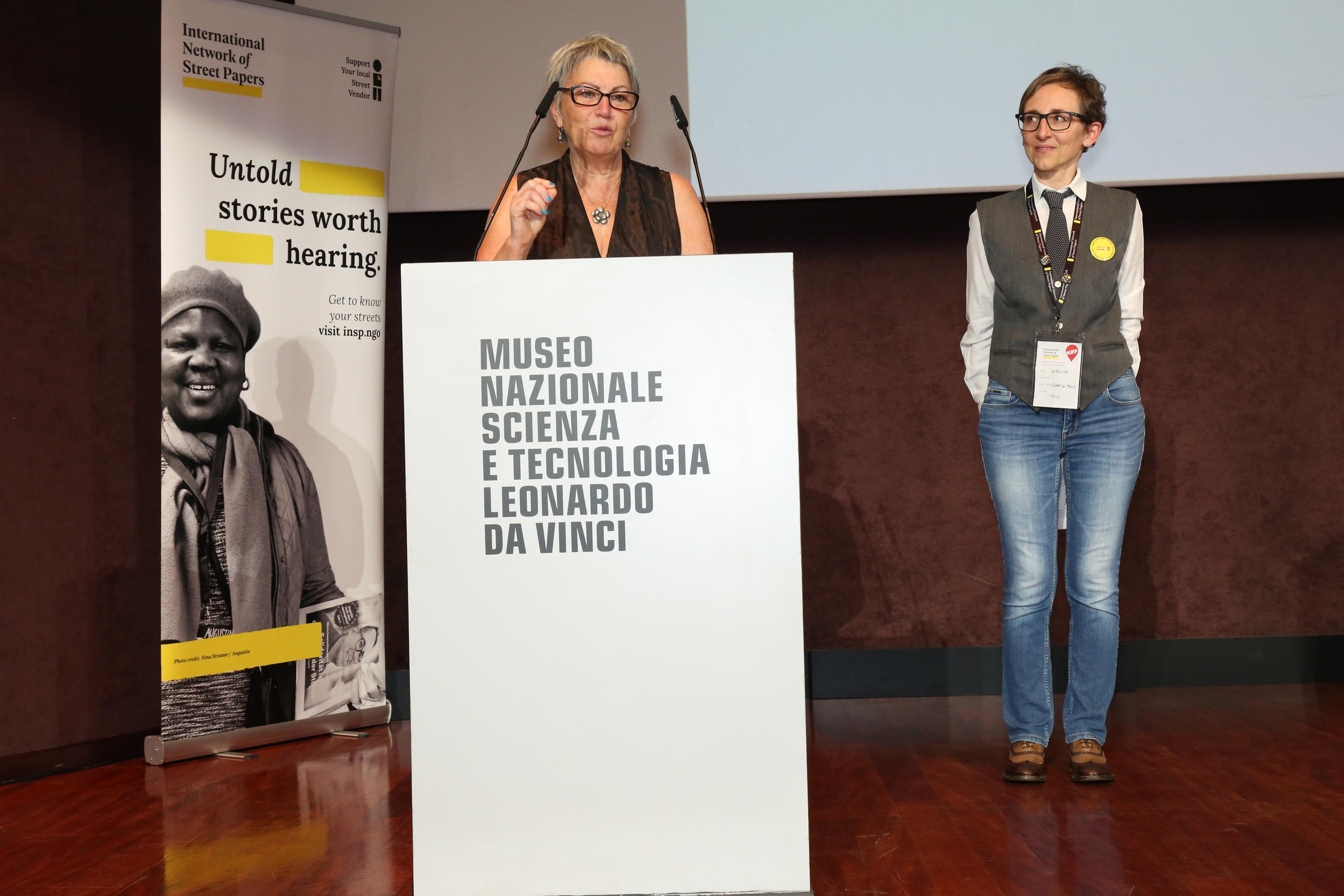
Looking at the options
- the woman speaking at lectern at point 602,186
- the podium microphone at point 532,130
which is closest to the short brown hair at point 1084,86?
the woman speaking at lectern at point 602,186

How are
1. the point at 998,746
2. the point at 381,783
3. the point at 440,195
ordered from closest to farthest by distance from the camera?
the point at 381,783 → the point at 998,746 → the point at 440,195

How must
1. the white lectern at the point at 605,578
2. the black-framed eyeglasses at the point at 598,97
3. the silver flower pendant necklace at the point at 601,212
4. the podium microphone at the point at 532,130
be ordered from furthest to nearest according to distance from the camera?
the silver flower pendant necklace at the point at 601,212 → the black-framed eyeglasses at the point at 598,97 → the podium microphone at the point at 532,130 → the white lectern at the point at 605,578

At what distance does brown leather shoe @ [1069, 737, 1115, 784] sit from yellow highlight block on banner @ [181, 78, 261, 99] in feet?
9.38

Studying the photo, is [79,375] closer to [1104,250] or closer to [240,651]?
[240,651]

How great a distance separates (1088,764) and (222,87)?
9.66ft

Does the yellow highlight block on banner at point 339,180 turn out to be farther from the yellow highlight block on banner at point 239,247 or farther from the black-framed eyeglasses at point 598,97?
the black-framed eyeglasses at point 598,97

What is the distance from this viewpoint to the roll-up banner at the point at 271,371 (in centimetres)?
305

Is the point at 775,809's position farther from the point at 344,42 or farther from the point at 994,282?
the point at 344,42

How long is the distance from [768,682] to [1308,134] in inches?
110

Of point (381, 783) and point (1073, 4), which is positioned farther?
point (1073, 4)

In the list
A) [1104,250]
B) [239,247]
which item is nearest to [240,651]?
[239,247]

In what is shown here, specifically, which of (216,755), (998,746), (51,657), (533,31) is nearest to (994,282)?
(998,746)

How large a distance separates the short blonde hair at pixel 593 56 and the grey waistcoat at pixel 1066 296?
97cm

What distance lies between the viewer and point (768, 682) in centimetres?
162
